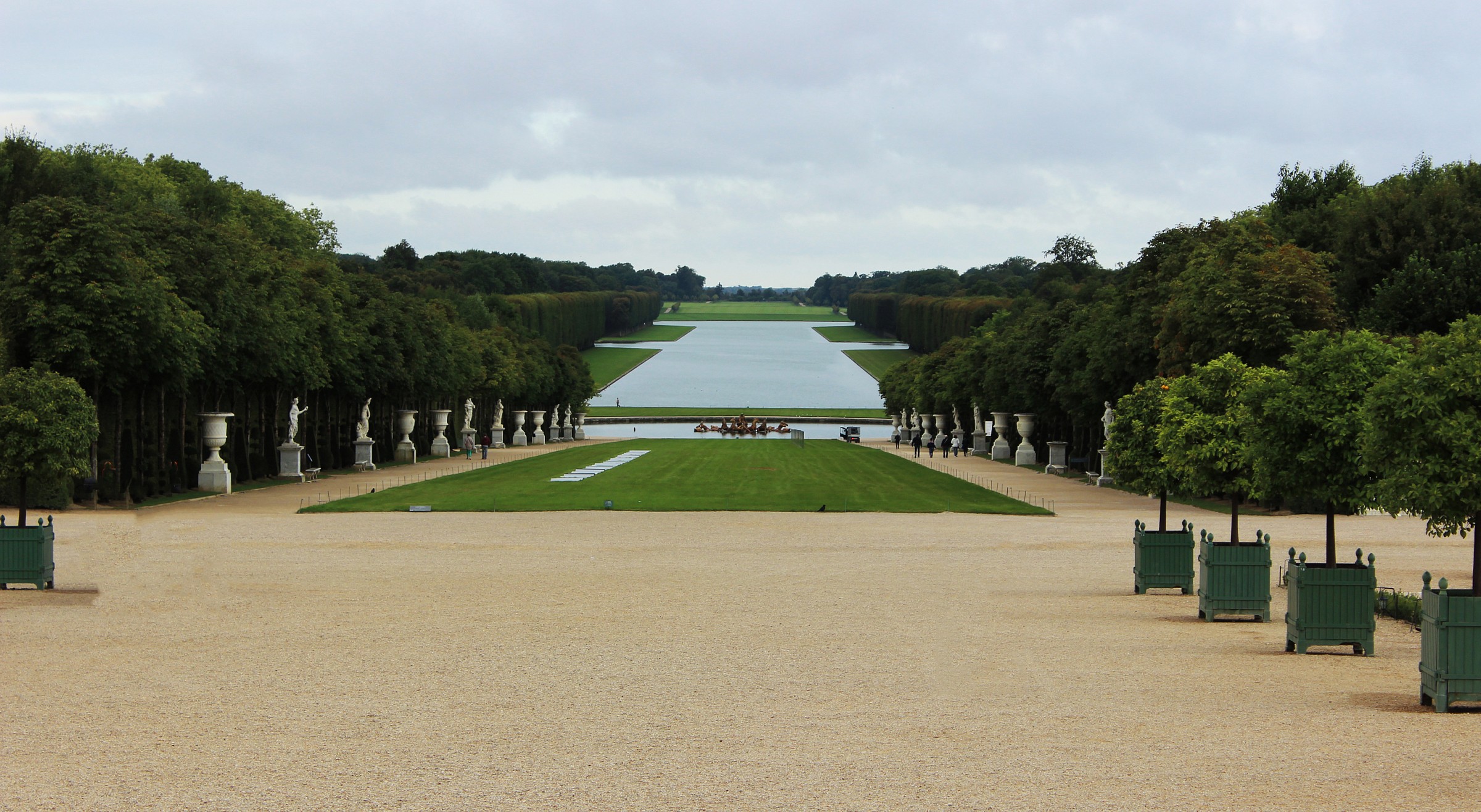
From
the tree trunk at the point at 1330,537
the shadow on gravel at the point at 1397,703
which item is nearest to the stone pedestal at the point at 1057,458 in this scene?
the tree trunk at the point at 1330,537

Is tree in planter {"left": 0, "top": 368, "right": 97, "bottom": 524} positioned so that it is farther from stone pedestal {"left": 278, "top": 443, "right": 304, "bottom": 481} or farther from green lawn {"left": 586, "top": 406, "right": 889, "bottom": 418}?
green lawn {"left": 586, "top": 406, "right": 889, "bottom": 418}

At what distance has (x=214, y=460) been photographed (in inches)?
2114

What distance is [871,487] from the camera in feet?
183

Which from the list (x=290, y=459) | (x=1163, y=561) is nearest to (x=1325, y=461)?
(x=1163, y=561)

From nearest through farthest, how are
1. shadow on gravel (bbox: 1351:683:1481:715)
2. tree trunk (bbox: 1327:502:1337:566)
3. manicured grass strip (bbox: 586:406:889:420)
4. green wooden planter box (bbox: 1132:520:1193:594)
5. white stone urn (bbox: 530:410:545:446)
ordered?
shadow on gravel (bbox: 1351:683:1481:715) < tree trunk (bbox: 1327:502:1337:566) < green wooden planter box (bbox: 1132:520:1193:594) < white stone urn (bbox: 530:410:545:446) < manicured grass strip (bbox: 586:406:889:420)

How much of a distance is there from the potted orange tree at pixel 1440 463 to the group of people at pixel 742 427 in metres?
113

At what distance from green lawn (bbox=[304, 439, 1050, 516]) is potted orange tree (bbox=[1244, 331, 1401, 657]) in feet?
86.5

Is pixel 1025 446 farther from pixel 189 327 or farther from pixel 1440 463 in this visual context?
pixel 1440 463

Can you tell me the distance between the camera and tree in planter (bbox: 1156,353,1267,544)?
2312 centimetres

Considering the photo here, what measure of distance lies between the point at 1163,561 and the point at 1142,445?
3.07 m

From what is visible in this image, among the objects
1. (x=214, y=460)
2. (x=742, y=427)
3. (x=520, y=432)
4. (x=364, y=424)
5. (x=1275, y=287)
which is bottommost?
(x=214, y=460)

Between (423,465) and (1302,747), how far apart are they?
68646mm

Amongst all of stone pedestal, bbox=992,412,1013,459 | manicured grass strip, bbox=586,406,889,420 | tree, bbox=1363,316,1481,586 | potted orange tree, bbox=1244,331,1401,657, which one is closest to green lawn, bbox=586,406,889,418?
manicured grass strip, bbox=586,406,889,420

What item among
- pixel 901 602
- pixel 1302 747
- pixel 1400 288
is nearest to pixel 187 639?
pixel 901 602
